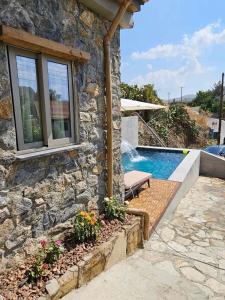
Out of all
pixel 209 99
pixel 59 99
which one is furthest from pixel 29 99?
pixel 209 99

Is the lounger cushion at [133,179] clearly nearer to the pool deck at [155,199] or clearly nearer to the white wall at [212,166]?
the pool deck at [155,199]

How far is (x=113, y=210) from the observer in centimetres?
436

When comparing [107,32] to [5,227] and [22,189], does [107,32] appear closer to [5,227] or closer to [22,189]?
[22,189]

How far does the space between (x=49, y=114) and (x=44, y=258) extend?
193 cm

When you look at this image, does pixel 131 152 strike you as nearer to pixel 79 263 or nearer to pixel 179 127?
pixel 179 127

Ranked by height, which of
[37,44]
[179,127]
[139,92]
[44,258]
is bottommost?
[44,258]

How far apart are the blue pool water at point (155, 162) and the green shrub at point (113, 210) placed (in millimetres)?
4842

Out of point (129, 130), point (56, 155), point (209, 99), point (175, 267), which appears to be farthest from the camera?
point (209, 99)

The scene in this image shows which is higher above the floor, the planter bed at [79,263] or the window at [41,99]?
the window at [41,99]

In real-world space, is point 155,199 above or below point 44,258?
below

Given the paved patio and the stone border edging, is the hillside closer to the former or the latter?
the paved patio

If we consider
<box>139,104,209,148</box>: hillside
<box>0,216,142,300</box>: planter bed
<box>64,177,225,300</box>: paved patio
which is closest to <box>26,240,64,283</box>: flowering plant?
<box>0,216,142,300</box>: planter bed

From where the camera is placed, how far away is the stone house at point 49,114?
106 inches

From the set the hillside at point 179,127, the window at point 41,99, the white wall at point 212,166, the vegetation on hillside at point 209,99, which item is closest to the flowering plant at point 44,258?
the window at point 41,99
